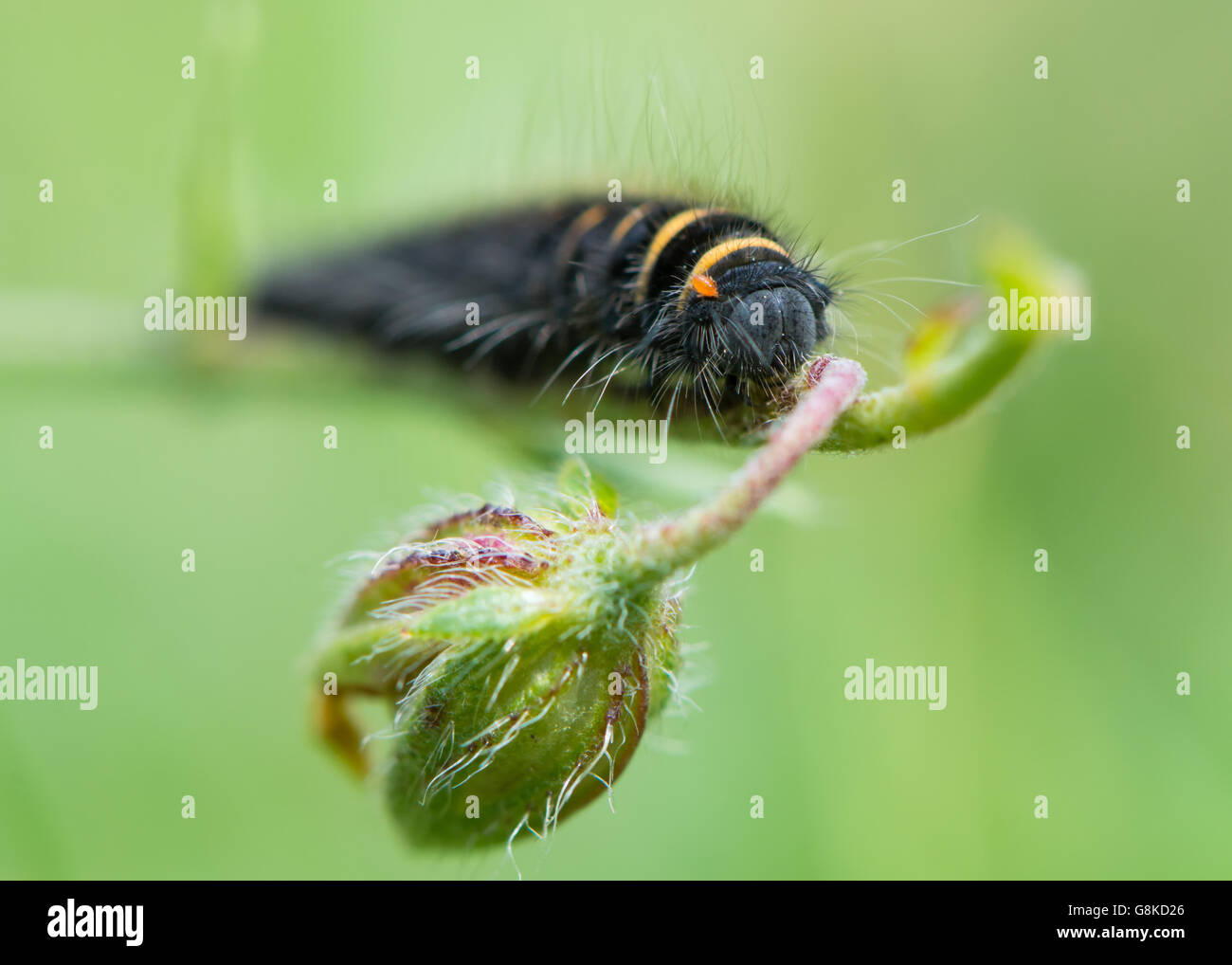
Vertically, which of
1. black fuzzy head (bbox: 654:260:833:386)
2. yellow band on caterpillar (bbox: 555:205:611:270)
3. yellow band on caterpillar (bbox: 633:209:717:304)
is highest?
yellow band on caterpillar (bbox: 555:205:611:270)

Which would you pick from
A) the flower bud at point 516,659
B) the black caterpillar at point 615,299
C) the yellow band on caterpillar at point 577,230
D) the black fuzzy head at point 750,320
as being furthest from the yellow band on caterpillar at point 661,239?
the flower bud at point 516,659

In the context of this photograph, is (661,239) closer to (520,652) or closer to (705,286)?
(705,286)

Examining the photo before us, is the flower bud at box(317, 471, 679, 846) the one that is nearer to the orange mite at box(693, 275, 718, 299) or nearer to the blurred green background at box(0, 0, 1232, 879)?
the blurred green background at box(0, 0, 1232, 879)

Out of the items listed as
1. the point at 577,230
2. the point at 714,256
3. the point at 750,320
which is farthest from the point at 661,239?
the point at 577,230

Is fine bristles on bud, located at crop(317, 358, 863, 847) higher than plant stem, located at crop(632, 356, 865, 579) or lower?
lower

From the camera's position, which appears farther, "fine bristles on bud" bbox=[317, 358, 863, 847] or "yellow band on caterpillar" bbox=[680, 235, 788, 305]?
"yellow band on caterpillar" bbox=[680, 235, 788, 305]

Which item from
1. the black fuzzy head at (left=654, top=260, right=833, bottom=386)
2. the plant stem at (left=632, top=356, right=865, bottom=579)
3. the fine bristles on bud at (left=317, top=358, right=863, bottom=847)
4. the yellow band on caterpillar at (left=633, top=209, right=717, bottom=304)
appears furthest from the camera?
the yellow band on caterpillar at (left=633, top=209, right=717, bottom=304)

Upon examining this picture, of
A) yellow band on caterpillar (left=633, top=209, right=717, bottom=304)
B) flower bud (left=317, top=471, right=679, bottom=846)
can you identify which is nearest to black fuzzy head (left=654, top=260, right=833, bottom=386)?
yellow band on caterpillar (left=633, top=209, right=717, bottom=304)
